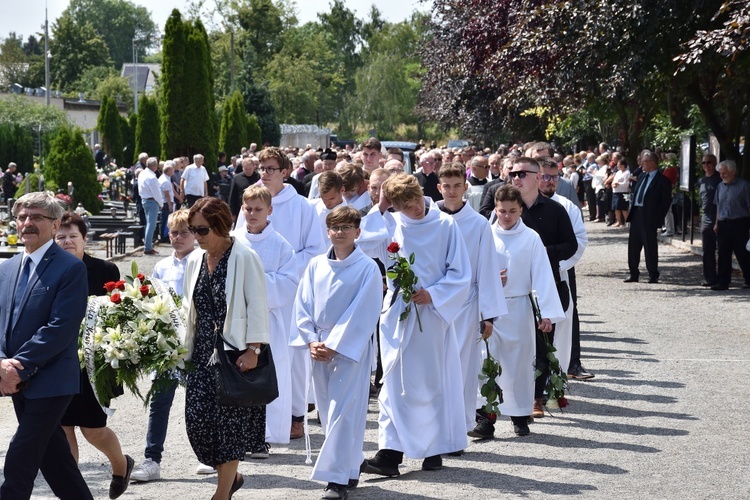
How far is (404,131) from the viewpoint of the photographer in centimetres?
10825

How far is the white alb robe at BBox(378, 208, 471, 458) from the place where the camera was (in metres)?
7.73

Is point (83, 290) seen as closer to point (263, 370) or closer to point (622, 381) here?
point (263, 370)

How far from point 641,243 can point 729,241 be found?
154 cm

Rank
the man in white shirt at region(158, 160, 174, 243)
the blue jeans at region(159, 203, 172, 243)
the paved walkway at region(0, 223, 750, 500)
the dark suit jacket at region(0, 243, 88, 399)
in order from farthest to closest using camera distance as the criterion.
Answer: the blue jeans at region(159, 203, 172, 243), the man in white shirt at region(158, 160, 174, 243), the paved walkway at region(0, 223, 750, 500), the dark suit jacket at region(0, 243, 88, 399)

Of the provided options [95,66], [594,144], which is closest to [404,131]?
[95,66]

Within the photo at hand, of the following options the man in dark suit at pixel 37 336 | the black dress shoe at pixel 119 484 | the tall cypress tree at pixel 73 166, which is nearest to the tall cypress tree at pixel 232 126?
the tall cypress tree at pixel 73 166

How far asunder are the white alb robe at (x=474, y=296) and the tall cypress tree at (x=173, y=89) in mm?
25629

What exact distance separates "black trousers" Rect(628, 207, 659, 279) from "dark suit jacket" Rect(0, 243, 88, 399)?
14310 millimetres

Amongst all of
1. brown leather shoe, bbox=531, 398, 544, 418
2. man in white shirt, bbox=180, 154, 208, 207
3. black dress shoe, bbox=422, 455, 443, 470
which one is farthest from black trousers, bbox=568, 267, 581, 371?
man in white shirt, bbox=180, 154, 208, 207

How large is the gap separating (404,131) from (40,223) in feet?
338

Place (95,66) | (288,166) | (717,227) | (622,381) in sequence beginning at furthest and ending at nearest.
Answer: (95,66)
(717,227)
(622,381)
(288,166)

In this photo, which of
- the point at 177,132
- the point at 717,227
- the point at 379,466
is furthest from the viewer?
the point at 177,132

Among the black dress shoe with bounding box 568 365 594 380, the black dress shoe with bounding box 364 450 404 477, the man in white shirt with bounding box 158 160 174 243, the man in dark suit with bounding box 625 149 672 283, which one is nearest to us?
the black dress shoe with bounding box 364 450 404 477

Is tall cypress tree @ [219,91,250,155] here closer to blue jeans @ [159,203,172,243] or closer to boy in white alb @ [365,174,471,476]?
blue jeans @ [159,203,172,243]
